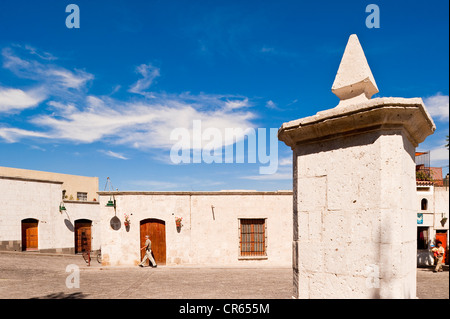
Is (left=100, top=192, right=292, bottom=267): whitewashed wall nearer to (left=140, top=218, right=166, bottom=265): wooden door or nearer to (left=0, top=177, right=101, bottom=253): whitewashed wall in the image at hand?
(left=140, top=218, right=166, bottom=265): wooden door

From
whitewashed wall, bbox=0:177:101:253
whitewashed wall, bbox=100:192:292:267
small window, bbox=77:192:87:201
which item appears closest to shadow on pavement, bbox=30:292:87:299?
whitewashed wall, bbox=100:192:292:267

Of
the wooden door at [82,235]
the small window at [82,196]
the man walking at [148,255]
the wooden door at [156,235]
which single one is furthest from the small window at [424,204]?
the small window at [82,196]

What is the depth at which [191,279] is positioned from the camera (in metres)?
11.8

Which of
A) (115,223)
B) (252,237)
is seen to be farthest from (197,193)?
(115,223)

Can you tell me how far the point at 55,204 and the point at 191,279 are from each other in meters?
13.6

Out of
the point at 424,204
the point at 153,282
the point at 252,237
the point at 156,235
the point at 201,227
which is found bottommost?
the point at 153,282

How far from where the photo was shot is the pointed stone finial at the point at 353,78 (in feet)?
8.71

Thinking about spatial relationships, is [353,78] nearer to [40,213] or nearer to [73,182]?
[40,213]

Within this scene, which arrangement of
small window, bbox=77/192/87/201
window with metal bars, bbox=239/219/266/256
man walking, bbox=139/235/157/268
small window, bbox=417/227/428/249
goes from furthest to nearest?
small window, bbox=77/192/87/201 → small window, bbox=417/227/428/249 → window with metal bars, bbox=239/219/266/256 → man walking, bbox=139/235/157/268

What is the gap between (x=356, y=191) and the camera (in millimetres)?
2316

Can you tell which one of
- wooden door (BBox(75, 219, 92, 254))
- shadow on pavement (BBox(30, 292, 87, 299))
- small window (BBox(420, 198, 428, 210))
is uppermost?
small window (BBox(420, 198, 428, 210))

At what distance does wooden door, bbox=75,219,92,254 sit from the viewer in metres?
22.0

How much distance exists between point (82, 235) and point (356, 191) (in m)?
23.7

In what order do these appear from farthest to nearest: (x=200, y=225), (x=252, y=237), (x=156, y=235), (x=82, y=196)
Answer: (x=82, y=196) → (x=252, y=237) → (x=200, y=225) → (x=156, y=235)
